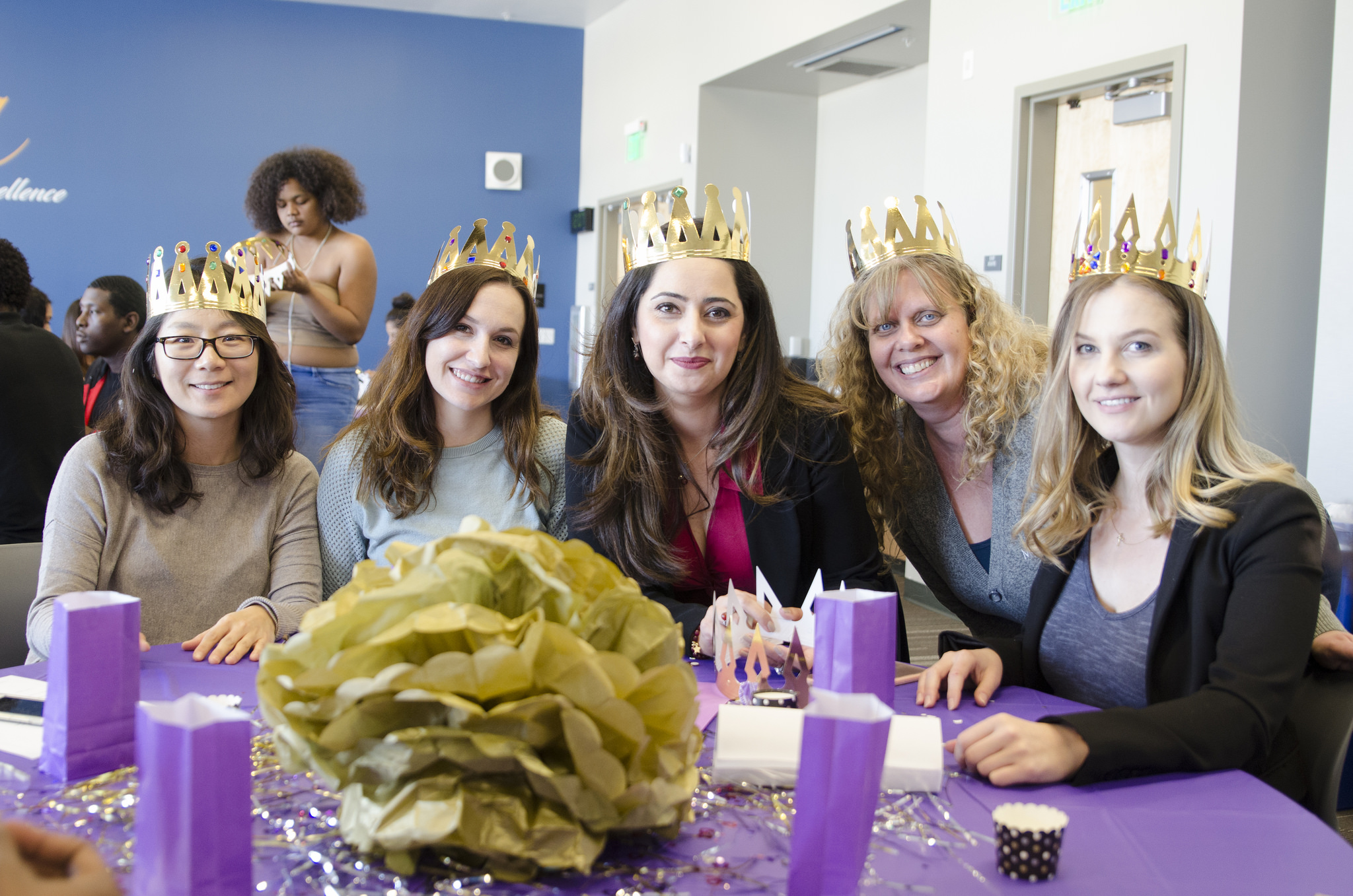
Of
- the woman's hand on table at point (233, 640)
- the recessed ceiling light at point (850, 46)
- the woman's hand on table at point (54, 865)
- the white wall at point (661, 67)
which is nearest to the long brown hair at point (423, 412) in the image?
the woman's hand on table at point (233, 640)

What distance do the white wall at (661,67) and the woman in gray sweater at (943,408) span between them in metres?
3.63

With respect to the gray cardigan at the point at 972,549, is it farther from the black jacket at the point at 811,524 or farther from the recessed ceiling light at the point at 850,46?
the recessed ceiling light at the point at 850,46

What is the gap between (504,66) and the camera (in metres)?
8.34

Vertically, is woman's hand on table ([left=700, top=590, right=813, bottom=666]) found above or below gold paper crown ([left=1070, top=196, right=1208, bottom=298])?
below

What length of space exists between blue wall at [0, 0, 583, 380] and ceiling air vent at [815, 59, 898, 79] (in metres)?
2.77

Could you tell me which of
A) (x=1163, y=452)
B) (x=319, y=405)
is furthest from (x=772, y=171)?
(x=1163, y=452)

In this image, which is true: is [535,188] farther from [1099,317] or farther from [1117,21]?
[1099,317]

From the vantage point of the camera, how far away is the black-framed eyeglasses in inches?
77.2

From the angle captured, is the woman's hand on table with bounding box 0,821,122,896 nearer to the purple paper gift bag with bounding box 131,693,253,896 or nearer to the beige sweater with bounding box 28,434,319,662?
the purple paper gift bag with bounding box 131,693,253,896

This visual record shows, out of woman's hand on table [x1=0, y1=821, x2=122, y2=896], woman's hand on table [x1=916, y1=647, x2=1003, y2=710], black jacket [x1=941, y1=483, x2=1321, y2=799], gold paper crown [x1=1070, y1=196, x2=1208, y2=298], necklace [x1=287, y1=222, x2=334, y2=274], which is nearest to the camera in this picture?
woman's hand on table [x1=0, y1=821, x2=122, y2=896]

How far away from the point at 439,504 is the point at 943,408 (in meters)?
1.05

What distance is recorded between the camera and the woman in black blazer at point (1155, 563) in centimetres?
121

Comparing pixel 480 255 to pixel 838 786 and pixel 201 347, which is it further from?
pixel 838 786

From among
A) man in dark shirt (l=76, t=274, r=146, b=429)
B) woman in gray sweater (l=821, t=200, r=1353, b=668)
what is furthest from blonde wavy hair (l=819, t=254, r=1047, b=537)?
man in dark shirt (l=76, t=274, r=146, b=429)
